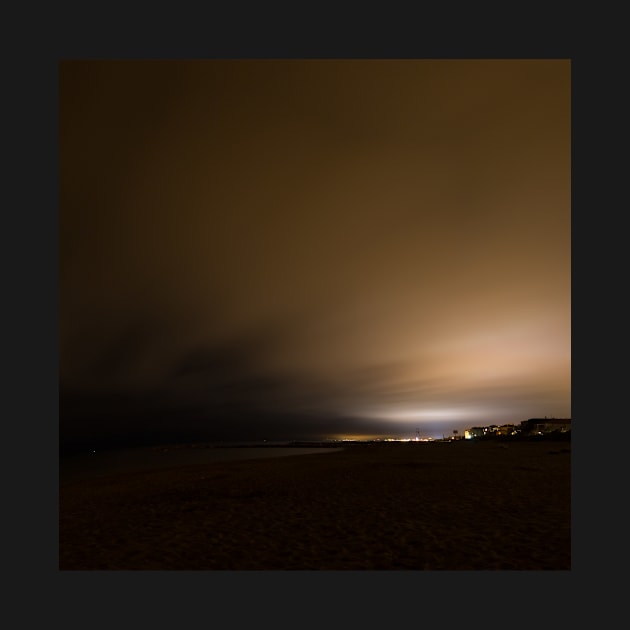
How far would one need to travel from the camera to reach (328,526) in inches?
435

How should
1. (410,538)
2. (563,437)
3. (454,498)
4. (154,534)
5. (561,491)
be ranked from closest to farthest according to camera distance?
1. (410,538)
2. (154,534)
3. (454,498)
4. (561,491)
5. (563,437)

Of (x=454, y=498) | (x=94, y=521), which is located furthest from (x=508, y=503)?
(x=94, y=521)

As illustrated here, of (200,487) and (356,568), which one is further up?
(356,568)

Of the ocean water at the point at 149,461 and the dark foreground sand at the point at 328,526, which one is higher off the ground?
the dark foreground sand at the point at 328,526

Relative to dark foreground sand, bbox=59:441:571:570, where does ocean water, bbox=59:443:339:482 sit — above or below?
below

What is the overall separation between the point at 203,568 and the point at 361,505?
583 cm

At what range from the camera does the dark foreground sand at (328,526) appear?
887 cm

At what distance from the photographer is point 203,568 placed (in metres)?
8.72

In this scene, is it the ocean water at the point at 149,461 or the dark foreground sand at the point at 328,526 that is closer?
the dark foreground sand at the point at 328,526

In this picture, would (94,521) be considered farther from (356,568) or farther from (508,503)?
(508,503)

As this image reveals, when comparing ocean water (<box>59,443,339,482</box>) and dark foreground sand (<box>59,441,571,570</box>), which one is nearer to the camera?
dark foreground sand (<box>59,441,571,570</box>)

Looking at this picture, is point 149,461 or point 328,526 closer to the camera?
point 328,526

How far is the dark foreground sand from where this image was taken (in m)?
8.87

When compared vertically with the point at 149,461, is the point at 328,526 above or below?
above
